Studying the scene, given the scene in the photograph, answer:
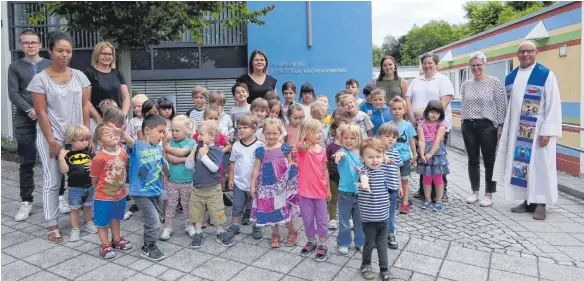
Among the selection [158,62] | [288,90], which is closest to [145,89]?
[158,62]

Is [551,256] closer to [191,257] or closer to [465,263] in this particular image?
[465,263]

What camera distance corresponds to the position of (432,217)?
5355mm

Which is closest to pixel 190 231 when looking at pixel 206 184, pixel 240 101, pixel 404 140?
pixel 206 184

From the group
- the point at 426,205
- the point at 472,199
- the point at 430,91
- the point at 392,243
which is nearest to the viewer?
the point at 392,243

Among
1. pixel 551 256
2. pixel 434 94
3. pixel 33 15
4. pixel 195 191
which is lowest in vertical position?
pixel 551 256

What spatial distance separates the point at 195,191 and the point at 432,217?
287 centimetres

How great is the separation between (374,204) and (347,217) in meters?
0.60

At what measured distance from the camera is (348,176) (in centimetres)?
394

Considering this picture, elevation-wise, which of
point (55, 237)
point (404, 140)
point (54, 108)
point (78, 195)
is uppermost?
point (54, 108)

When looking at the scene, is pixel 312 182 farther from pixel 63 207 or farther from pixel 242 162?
pixel 63 207

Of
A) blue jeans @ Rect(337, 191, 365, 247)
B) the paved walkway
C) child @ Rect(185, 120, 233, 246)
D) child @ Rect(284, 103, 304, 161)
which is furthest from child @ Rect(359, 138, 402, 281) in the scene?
child @ Rect(185, 120, 233, 246)

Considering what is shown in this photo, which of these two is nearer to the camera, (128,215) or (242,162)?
(242,162)

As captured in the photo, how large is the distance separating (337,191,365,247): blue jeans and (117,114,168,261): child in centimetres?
166

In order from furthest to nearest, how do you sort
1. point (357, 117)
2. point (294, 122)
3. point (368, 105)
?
1. point (368, 105)
2. point (357, 117)
3. point (294, 122)
